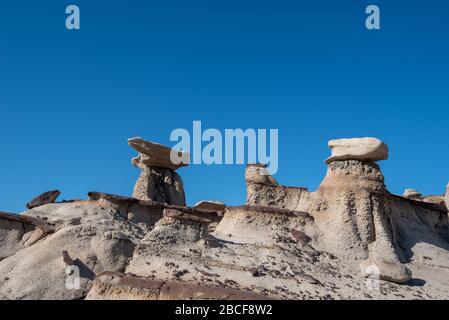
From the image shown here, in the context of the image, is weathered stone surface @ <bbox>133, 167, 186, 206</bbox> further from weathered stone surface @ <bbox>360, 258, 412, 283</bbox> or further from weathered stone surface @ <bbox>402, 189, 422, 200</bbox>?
weathered stone surface @ <bbox>402, 189, 422, 200</bbox>

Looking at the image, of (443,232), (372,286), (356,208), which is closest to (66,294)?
(372,286)

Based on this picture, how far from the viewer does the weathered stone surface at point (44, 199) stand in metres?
18.1

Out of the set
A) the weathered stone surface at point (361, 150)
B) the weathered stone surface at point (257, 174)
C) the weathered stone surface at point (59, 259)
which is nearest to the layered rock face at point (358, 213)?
the weathered stone surface at point (361, 150)

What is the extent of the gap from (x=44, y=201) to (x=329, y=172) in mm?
9550

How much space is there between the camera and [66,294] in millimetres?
13266

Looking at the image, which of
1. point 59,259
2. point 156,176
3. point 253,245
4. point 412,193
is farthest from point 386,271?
point 412,193

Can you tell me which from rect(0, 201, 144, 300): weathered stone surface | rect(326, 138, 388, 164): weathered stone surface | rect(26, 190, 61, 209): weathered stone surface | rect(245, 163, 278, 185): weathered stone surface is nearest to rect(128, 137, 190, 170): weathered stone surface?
rect(26, 190, 61, 209): weathered stone surface

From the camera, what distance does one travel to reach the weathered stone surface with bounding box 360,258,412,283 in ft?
47.5

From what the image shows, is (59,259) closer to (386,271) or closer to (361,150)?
(386,271)

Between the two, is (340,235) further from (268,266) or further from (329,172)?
(268,266)

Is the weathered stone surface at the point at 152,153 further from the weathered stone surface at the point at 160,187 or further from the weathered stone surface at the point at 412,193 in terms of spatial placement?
the weathered stone surface at the point at 412,193

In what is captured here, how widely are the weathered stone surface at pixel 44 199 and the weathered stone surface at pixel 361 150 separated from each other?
954 centimetres

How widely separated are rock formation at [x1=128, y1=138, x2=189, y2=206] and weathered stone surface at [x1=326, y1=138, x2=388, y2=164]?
9096 millimetres

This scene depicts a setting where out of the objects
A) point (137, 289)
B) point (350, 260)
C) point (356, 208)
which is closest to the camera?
point (137, 289)
